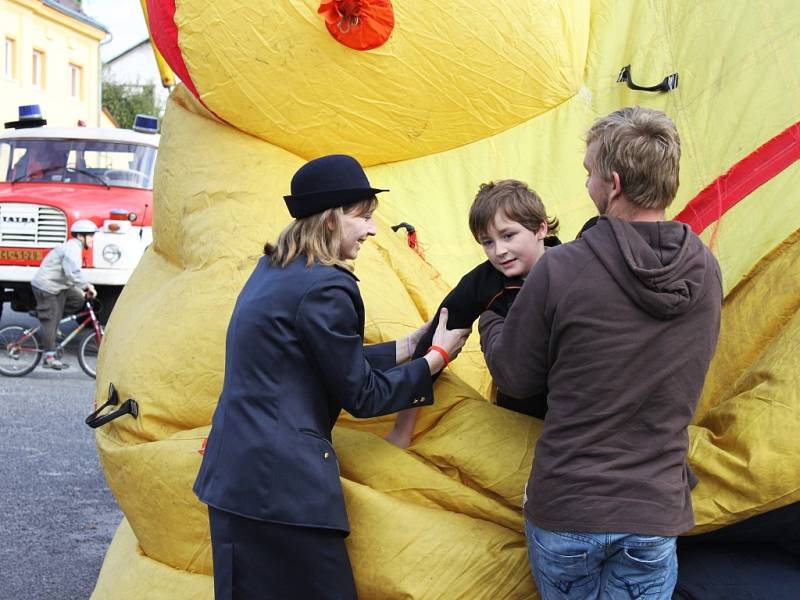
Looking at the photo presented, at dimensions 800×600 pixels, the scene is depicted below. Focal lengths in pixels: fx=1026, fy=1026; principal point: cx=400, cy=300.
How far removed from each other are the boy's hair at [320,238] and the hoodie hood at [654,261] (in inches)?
22.3

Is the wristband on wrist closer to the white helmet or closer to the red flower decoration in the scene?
the red flower decoration

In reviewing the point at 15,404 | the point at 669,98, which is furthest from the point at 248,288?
the point at 15,404

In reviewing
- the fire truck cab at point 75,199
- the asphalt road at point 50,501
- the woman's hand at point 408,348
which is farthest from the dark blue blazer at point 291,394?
the fire truck cab at point 75,199

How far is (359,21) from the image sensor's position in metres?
2.84

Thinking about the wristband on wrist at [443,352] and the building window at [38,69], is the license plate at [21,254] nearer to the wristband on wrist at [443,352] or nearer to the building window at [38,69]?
the wristband on wrist at [443,352]

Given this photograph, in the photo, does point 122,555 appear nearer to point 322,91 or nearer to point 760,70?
point 322,91

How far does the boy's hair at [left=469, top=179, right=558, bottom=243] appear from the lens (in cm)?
229

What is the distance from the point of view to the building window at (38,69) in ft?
86.2

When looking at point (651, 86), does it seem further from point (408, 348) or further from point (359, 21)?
point (408, 348)

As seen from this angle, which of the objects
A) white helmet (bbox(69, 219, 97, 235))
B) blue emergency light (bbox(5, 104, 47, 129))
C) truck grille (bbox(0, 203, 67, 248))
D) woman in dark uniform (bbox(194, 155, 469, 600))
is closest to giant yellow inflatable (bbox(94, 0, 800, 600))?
woman in dark uniform (bbox(194, 155, 469, 600))

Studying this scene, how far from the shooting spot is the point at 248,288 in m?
2.30

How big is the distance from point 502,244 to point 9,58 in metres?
25.5

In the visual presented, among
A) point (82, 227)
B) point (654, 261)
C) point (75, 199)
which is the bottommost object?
point (82, 227)

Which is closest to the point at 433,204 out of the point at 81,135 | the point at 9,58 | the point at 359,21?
the point at 359,21
